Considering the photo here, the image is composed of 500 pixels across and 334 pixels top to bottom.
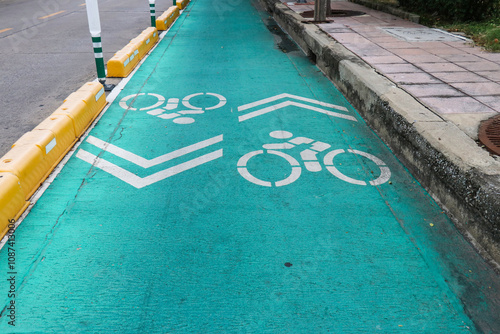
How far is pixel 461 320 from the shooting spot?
2488mm

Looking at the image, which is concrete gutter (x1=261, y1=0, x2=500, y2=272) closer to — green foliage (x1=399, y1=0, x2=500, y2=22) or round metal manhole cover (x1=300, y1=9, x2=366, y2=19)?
green foliage (x1=399, y1=0, x2=500, y2=22)

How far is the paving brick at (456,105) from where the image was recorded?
4.65m

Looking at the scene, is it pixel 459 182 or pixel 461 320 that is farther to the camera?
pixel 459 182

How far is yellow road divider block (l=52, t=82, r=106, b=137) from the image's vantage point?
4.95 meters

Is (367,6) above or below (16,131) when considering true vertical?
above

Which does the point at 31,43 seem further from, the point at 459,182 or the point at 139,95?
the point at 459,182

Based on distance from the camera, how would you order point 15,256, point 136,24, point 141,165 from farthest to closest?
point 136,24
point 141,165
point 15,256

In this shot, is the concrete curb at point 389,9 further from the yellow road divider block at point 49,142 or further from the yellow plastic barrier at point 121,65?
the yellow road divider block at point 49,142

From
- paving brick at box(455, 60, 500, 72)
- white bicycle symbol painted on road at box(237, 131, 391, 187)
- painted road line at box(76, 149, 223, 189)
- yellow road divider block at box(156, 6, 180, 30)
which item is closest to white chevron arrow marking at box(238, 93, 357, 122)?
white bicycle symbol painted on road at box(237, 131, 391, 187)

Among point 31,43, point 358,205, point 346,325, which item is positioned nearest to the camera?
point 346,325

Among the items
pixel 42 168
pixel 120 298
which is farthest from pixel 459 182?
pixel 42 168

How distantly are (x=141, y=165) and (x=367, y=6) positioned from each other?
11.8m

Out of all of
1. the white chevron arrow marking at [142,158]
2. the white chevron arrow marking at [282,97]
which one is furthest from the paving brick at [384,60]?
the white chevron arrow marking at [142,158]

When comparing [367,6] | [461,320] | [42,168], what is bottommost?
[461,320]
